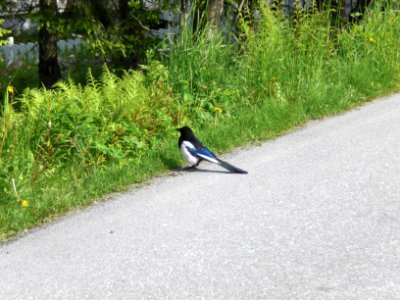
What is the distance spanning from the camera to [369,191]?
6043 millimetres

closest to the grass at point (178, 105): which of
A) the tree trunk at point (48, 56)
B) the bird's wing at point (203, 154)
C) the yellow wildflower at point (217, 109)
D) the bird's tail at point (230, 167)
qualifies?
the yellow wildflower at point (217, 109)

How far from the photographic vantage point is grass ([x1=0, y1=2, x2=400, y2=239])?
6.18 metres

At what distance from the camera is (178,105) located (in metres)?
8.26

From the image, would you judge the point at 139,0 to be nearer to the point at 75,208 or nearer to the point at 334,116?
the point at 334,116

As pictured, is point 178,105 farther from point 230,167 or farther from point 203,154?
point 230,167

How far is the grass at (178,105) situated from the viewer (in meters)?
6.18

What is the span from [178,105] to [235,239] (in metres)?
3.49

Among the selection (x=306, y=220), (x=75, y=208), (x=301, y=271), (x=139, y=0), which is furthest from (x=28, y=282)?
(x=139, y=0)

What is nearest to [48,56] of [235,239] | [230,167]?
[230,167]

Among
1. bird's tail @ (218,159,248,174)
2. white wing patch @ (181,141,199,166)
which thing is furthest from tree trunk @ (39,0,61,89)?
bird's tail @ (218,159,248,174)

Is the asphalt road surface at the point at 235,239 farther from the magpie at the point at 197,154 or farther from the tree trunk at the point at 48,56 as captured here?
the tree trunk at the point at 48,56

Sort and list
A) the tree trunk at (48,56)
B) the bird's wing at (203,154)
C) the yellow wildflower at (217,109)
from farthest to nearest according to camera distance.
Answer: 1. the tree trunk at (48,56)
2. the yellow wildflower at (217,109)
3. the bird's wing at (203,154)

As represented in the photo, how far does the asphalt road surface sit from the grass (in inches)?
15.8

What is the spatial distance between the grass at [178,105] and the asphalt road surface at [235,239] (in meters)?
0.40
